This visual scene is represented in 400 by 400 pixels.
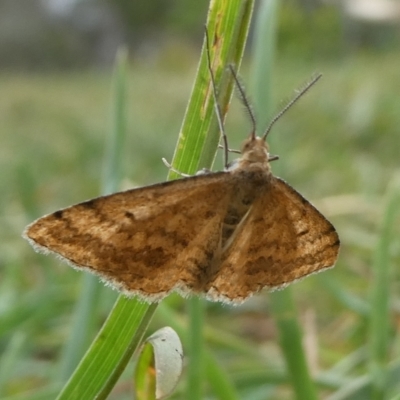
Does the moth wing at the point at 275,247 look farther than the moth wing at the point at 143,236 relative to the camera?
Yes

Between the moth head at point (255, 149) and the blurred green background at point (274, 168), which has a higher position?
the moth head at point (255, 149)

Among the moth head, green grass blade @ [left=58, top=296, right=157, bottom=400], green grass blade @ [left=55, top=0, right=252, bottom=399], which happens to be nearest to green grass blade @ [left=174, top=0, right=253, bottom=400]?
green grass blade @ [left=55, top=0, right=252, bottom=399]

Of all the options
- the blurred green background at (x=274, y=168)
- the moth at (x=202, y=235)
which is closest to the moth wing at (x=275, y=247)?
the moth at (x=202, y=235)

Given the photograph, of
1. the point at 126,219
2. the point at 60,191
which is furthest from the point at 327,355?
the point at 60,191

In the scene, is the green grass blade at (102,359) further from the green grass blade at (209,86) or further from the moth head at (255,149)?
the moth head at (255,149)

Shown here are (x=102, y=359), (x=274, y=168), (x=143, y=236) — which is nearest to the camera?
(x=102, y=359)

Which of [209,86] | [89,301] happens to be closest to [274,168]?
[89,301]

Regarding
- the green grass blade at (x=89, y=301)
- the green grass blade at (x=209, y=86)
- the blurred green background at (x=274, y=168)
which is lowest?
the blurred green background at (x=274, y=168)

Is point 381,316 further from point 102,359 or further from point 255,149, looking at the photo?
point 102,359
